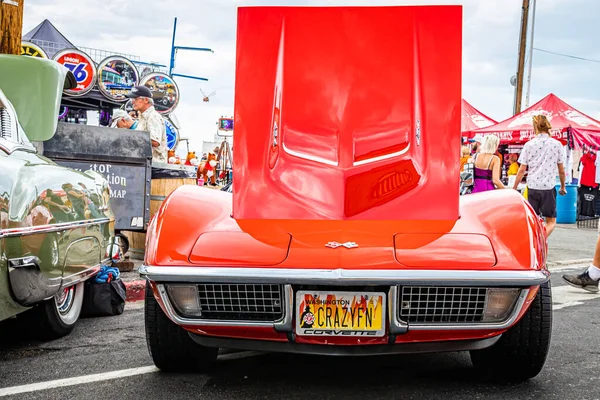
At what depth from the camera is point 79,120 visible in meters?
15.8

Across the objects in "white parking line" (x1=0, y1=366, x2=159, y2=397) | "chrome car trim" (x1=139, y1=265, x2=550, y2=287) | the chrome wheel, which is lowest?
"white parking line" (x1=0, y1=366, x2=159, y2=397)

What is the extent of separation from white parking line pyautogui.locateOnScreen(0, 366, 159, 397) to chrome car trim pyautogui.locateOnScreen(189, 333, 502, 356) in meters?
0.54

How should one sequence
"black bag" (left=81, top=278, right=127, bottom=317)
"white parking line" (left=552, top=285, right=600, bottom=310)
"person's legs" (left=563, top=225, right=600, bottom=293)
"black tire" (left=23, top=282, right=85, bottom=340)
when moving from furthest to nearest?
"person's legs" (left=563, top=225, right=600, bottom=293) → "white parking line" (left=552, top=285, right=600, bottom=310) → "black bag" (left=81, top=278, right=127, bottom=317) → "black tire" (left=23, top=282, right=85, bottom=340)

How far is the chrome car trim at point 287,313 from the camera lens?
2.66 meters

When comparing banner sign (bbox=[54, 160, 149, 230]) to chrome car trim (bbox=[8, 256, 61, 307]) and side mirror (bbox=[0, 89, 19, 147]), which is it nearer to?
side mirror (bbox=[0, 89, 19, 147])

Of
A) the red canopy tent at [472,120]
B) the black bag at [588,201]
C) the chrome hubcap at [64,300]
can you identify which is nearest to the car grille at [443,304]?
the chrome hubcap at [64,300]

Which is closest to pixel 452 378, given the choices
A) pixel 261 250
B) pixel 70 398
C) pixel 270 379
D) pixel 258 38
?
pixel 270 379

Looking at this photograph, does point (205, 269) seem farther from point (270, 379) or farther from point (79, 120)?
point (79, 120)

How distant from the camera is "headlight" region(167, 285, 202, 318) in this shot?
9.04 ft

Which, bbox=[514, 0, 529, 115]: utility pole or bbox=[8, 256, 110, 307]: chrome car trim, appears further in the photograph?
bbox=[514, 0, 529, 115]: utility pole

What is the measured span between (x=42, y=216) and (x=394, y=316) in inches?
71.2

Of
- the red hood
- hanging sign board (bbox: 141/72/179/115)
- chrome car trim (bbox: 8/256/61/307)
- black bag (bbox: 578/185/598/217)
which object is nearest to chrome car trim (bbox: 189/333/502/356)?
the red hood

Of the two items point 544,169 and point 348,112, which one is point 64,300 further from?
point 544,169

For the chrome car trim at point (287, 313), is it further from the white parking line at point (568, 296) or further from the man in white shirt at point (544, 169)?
the man in white shirt at point (544, 169)
